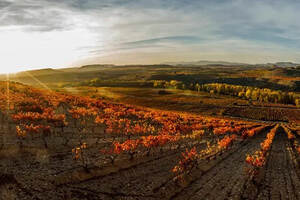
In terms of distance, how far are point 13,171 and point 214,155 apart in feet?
79.8

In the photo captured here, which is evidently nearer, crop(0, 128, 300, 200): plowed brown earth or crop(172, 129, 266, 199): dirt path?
crop(0, 128, 300, 200): plowed brown earth

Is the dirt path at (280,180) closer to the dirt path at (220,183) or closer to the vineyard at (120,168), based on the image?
the vineyard at (120,168)

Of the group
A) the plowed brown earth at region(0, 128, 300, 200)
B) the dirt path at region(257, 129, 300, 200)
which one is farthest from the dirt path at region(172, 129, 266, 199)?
the dirt path at region(257, 129, 300, 200)

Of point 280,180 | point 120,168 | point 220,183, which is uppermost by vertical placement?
point 120,168

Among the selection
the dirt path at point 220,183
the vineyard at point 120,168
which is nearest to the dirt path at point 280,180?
the vineyard at point 120,168

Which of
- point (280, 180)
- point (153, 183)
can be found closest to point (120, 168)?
point (153, 183)

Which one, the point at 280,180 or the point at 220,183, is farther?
the point at 280,180

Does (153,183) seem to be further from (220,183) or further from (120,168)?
(220,183)

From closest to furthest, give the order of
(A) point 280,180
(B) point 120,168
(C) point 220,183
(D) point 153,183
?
(D) point 153,183 < (B) point 120,168 < (C) point 220,183 < (A) point 280,180

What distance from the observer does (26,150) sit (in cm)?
2223

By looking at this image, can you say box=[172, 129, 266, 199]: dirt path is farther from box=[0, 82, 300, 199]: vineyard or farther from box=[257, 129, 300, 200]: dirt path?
box=[257, 129, 300, 200]: dirt path

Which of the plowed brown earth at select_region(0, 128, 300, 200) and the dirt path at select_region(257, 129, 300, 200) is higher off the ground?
the plowed brown earth at select_region(0, 128, 300, 200)

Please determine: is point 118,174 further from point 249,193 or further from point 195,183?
point 249,193

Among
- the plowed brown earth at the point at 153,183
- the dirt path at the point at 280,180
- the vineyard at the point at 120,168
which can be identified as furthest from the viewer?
the dirt path at the point at 280,180
